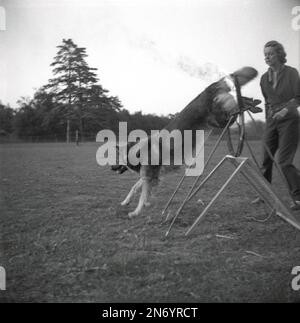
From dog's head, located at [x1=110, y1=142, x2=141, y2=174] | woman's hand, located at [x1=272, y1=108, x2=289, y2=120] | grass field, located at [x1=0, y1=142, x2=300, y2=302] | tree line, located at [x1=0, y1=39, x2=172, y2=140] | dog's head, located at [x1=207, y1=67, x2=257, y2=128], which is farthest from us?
tree line, located at [x1=0, y1=39, x2=172, y2=140]

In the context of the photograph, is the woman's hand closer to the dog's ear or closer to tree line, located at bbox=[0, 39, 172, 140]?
the dog's ear

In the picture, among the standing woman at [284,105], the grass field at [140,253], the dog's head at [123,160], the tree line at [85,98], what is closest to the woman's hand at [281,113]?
the standing woman at [284,105]

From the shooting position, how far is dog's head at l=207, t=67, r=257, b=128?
4.59m

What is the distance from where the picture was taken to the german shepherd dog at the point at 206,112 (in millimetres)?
4727

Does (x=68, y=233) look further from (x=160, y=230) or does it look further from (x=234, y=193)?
(x=234, y=193)

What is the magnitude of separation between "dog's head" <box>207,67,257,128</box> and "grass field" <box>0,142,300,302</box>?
5.12 feet

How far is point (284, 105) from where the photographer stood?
5.57m

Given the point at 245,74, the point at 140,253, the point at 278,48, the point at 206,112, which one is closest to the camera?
the point at 140,253

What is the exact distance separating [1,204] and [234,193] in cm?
464

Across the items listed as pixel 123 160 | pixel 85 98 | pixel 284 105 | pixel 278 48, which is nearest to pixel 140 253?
pixel 123 160

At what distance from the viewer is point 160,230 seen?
15.9ft

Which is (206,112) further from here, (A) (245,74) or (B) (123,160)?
(B) (123,160)

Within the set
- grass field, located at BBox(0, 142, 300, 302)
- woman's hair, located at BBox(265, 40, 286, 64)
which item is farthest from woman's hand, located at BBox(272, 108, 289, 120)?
grass field, located at BBox(0, 142, 300, 302)

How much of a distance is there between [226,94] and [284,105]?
53.2 inches
